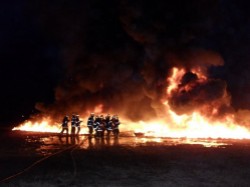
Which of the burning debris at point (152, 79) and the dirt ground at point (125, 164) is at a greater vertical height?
the burning debris at point (152, 79)

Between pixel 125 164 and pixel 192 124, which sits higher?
pixel 192 124

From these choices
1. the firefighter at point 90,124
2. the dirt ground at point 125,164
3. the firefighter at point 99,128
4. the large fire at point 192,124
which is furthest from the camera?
the large fire at point 192,124

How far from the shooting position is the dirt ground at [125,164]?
1121 centimetres

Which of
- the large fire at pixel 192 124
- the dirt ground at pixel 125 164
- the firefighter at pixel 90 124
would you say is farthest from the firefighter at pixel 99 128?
the dirt ground at pixel 125 164

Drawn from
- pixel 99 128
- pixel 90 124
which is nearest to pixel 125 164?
pixel 99 128

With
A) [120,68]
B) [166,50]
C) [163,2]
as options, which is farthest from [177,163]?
[120,68]

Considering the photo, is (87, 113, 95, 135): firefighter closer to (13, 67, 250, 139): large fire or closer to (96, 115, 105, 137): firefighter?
(96, 115, 105, 137): firefighter

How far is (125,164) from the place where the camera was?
13984 mm

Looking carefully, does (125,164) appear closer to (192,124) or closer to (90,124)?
(90,124)

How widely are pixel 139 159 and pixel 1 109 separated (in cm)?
4222

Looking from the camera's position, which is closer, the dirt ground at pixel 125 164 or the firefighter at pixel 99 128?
the dirt ground at pixel 125 164

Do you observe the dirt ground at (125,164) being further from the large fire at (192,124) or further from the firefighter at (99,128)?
the large fire at (192,124)

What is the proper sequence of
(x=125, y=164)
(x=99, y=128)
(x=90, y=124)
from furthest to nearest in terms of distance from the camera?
(x=90, y=124)
(x=99, y=128)
(x=125, y=164)

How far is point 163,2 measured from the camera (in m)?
31.3
